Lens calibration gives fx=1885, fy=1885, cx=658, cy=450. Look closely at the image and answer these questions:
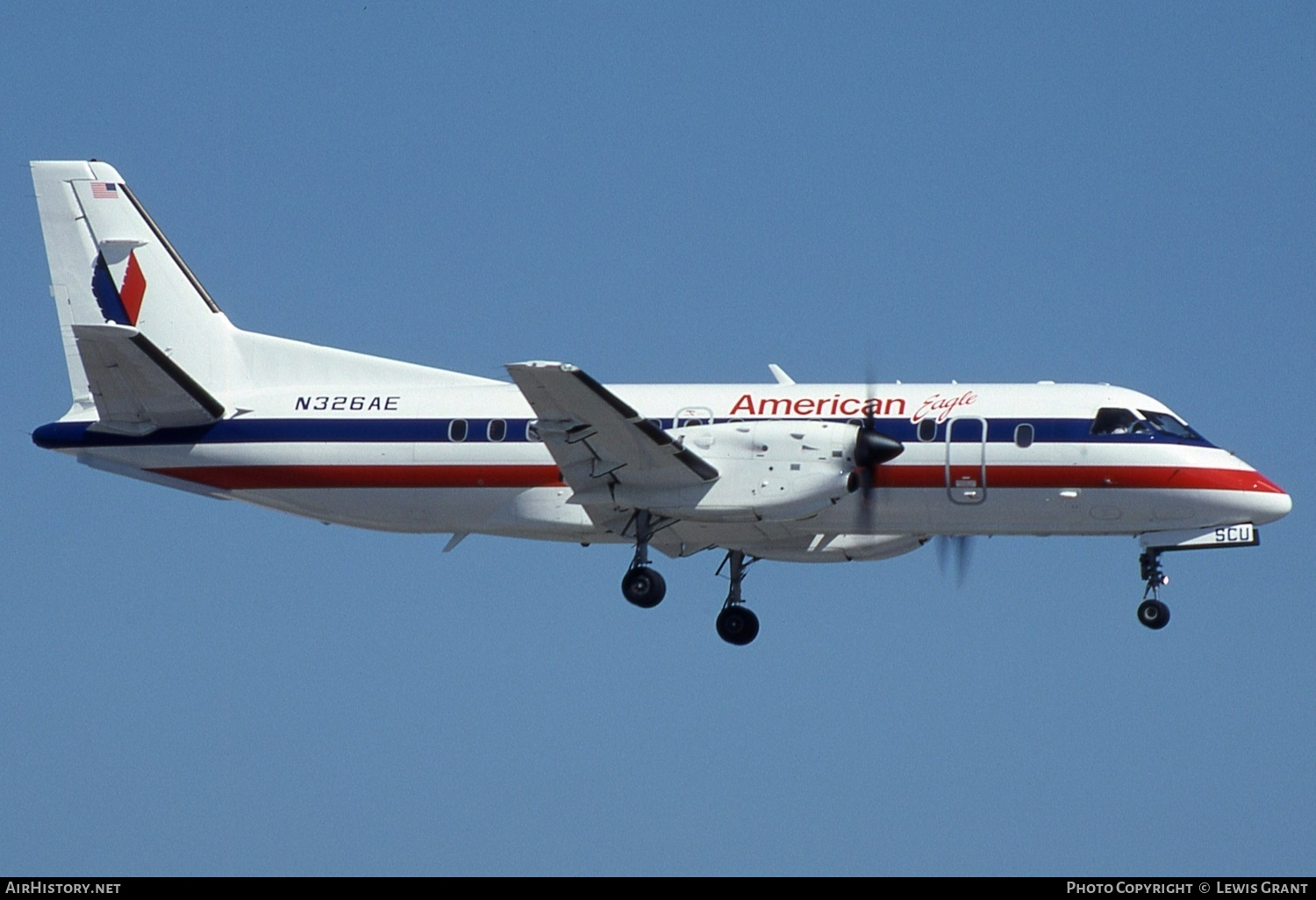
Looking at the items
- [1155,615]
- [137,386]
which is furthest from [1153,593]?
[137,386]

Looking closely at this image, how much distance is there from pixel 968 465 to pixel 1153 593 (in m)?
3.43

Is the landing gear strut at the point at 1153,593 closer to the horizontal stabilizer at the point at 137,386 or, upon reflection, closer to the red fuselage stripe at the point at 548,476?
the red fuselage stripe at the point at 548,476

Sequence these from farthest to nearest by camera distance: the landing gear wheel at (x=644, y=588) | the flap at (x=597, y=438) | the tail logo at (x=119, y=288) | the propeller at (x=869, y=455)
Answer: the tail logo at (x=119, y=288)
the landing gear wheel at (x=644, y=588)
the propeller at (x=869, y=455)
the flap at (x=597, y=438)

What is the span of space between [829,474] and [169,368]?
10474mm

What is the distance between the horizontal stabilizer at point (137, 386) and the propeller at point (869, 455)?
33.9 ft

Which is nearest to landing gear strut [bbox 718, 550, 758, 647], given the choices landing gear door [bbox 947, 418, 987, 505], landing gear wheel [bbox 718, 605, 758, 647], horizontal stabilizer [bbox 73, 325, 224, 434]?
landing gear wheel [bbox 718, 605, 758, 647]

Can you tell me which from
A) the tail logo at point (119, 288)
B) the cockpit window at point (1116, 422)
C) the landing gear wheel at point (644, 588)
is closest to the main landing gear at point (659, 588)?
the landing gear wheel at point (644, 588)

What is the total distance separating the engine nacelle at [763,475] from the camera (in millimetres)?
27500

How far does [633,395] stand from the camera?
97.4ft

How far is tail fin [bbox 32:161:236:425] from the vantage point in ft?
105

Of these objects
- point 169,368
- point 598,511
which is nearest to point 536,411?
point 598,511

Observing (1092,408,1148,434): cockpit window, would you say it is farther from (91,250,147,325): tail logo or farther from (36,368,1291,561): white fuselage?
(91,250,147,325): tail logo

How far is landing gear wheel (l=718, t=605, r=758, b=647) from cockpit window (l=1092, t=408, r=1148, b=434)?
627cm
